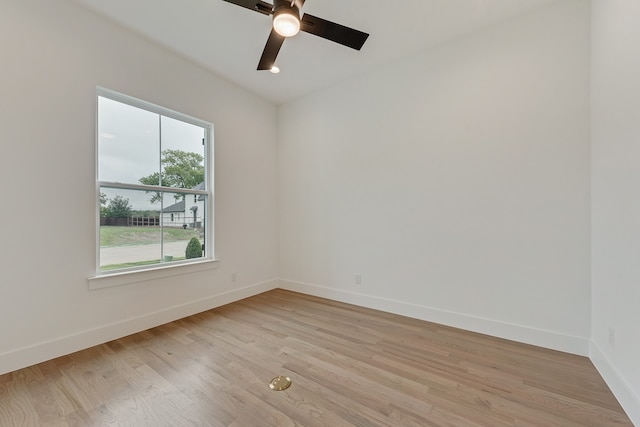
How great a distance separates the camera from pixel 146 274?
259 cm

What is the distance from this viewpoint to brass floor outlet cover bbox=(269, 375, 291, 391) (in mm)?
1682

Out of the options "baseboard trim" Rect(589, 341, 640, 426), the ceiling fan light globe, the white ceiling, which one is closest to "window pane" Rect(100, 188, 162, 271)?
the white ceiling

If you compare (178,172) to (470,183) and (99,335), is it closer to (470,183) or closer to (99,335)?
(99,335)

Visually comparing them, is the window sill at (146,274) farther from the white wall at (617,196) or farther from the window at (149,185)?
the white wall at (617,196)

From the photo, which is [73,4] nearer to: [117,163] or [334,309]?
[117,163]

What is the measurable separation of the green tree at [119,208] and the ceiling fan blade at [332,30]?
7.62 feet

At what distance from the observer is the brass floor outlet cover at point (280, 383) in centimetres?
168

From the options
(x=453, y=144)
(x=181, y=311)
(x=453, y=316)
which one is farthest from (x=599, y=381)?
(x=181, y=311)

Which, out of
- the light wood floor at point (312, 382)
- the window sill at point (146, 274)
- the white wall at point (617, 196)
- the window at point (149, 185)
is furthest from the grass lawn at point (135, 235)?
the white wall at point (617, 196)

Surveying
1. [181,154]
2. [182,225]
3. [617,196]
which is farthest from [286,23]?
[617,196]

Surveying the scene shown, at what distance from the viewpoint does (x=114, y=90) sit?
2391 millimetres

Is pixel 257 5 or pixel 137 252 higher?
pixel 257 5

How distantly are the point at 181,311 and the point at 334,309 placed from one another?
1775 mm

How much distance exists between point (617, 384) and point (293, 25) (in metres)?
3.16
